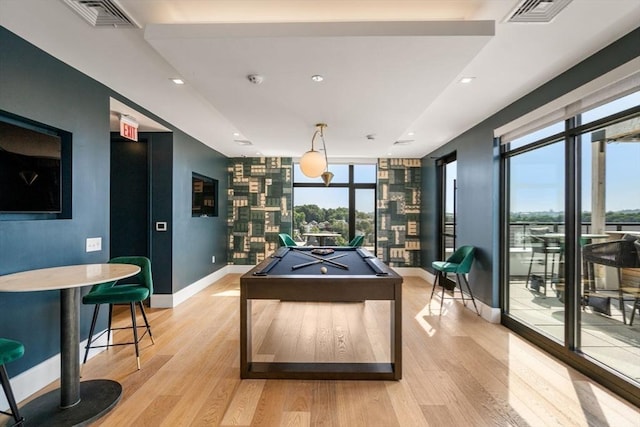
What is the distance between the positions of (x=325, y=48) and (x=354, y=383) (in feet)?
8.31

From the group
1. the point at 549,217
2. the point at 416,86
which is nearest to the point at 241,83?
the point at 416,86

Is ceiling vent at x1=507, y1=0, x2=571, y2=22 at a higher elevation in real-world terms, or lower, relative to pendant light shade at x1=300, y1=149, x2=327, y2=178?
higher

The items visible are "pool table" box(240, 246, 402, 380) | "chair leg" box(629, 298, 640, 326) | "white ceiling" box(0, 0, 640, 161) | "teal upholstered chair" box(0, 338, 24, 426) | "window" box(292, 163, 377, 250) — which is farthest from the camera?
"window" box(292, 163, 377, 250)

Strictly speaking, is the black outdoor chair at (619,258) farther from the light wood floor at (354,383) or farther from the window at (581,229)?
the light wood floor at (354,383)

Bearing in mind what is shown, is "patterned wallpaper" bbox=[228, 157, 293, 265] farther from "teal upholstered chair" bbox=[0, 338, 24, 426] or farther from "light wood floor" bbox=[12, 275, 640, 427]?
"teal upholstered chair" bbox=[0, 338, 24, 426]

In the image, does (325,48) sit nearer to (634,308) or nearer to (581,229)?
(581,229)

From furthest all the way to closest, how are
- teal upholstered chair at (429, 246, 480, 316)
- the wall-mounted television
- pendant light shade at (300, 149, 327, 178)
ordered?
the wall-mounted television < teal upholstered chair at (429, 246, 480, 316) < pendant light shade at (300, 149, 327, 178)

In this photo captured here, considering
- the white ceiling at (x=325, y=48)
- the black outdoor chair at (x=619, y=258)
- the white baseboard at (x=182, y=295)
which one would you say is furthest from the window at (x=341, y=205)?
the black outdoor chair at (x=619, y=258)

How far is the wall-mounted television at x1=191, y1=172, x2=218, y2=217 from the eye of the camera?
18.4ft

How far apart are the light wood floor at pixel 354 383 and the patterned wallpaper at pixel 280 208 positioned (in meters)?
3.12

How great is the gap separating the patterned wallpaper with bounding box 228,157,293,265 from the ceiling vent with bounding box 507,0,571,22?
5549 mm

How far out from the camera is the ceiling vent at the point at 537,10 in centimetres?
188

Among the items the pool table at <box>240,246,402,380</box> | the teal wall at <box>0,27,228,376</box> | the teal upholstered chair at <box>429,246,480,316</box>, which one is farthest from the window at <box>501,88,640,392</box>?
the teal wall at <box>0,27,228,376</box>

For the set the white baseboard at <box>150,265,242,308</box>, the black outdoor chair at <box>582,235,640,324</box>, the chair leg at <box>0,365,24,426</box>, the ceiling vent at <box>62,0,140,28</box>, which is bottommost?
the white baseboard at <box>150,265,242,308</box>
